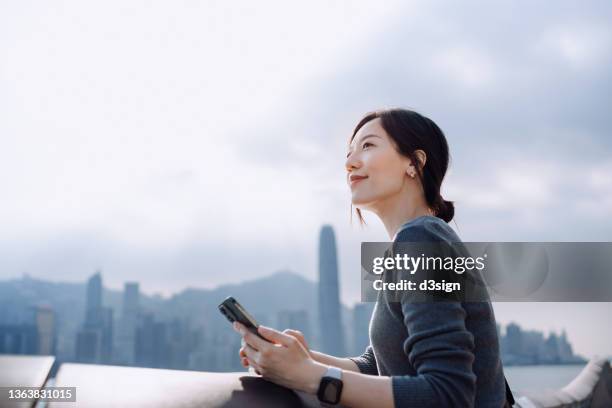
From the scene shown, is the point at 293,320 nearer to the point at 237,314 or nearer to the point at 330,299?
the point at 330,299

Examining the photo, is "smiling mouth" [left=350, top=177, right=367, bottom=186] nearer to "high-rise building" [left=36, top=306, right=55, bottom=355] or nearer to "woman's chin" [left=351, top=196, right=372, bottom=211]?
"woman's chin" [left=351, top=196, right=372, bottom=211]

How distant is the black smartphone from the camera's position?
3.79 ft

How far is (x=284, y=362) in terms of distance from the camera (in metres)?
1.11

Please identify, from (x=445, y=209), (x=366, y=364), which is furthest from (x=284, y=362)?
(x=445, y=209)

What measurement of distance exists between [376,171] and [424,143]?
0.18m

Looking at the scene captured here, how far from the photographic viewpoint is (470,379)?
109cm

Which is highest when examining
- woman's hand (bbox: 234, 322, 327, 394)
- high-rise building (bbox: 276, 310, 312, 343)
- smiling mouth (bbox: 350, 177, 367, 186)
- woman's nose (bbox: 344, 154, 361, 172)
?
high-rise building (bbox: 276, 310, 312, 343)

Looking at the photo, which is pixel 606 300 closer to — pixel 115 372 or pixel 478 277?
pixel 478 277

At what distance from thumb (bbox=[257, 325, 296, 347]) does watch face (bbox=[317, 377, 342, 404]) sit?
0.12 metres

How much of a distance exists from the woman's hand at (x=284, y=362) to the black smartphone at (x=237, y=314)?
0.06ft

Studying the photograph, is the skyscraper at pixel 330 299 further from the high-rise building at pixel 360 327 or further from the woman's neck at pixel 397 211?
the woman's neck at pixel 397 211

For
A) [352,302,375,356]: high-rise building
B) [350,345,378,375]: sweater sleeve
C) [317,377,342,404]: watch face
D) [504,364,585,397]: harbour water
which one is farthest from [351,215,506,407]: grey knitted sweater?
[352,302,375,356]: high-rise building

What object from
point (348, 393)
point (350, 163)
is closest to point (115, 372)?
point (348, 393)

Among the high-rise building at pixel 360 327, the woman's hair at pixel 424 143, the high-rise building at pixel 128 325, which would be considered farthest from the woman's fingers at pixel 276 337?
the high-rise building at pixel 128 325
